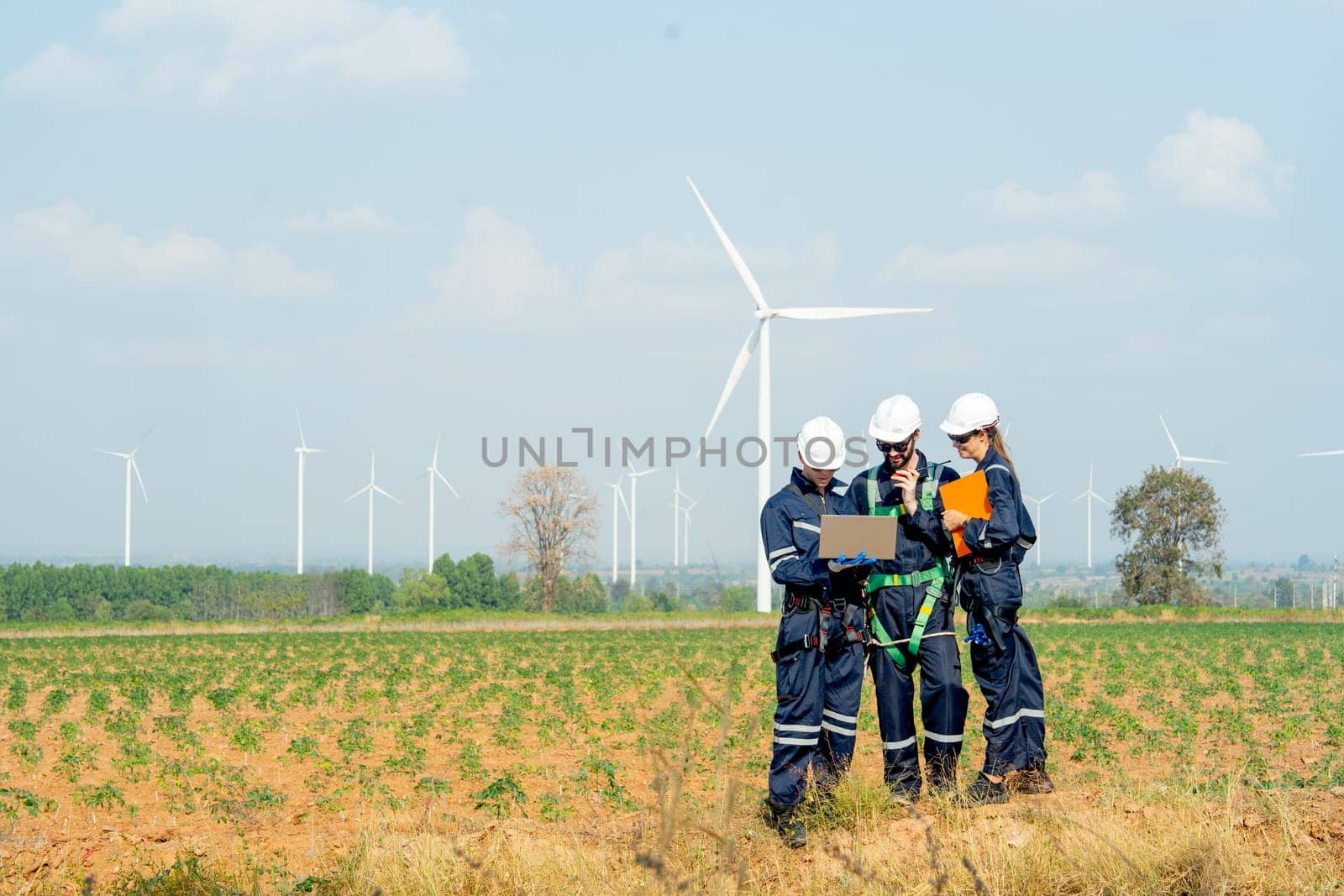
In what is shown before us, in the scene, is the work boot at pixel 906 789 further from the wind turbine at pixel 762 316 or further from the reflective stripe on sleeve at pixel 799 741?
the wind turbine at pixel 762 316

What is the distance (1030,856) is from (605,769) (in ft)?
22.7

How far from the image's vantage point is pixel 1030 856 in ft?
18.6

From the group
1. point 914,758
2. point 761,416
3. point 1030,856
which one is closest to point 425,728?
point 914,758

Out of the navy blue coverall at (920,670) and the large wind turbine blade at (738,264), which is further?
the large wind turbine blade at (738,264)

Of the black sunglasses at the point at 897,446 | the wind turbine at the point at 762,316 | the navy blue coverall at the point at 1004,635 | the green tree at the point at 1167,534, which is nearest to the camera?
the navy blue coverall at the point at 1004,635

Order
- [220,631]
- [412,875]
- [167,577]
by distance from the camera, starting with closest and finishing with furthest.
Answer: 1. [412,875]
2. [220,631]
3. [167,577]

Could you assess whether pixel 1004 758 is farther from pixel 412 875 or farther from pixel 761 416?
pixel 761 416

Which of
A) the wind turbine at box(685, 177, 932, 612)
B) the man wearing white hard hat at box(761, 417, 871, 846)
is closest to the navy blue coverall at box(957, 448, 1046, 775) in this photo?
the man wearing white hard hat at box(761, 417, 871, 846)

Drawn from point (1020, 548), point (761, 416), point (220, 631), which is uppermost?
point (761, 416)

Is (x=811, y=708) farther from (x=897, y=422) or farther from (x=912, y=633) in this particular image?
(x=897, y=422)

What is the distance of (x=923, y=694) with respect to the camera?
24.2ft

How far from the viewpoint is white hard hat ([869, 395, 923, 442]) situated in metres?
7.44

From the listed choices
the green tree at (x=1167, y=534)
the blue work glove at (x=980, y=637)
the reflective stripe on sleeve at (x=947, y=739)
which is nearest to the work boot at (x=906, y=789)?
the reflective stripe on sleeve at (x=947, y=739)

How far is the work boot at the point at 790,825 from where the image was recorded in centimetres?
677
